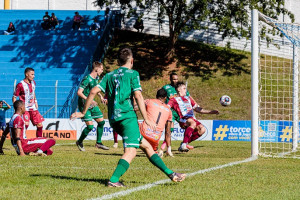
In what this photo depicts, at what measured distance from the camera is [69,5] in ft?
136

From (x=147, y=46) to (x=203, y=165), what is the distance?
1103 inches

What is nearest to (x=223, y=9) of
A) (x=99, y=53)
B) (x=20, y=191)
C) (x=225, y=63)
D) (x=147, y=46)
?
(x=225, y=63)

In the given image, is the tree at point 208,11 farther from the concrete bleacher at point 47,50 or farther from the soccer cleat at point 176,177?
the soccer cleat at point 176,177

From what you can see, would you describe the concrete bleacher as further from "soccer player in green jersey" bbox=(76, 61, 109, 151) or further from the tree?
"soccer player in green jersey" bbox=(76, 61, 109, 151)

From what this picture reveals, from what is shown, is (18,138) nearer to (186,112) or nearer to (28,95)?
(28,95)

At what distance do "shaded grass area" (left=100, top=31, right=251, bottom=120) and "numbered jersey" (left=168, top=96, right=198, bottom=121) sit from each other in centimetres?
1591

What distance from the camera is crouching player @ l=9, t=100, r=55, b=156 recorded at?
10.6 metres

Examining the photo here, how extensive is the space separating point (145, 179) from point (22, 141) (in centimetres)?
458

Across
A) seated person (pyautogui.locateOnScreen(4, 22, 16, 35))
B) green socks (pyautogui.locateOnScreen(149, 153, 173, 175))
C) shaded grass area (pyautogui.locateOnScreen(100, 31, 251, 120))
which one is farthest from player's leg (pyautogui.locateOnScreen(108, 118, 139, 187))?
seated person (pyautogui.locateOnScreen(4, 22, 16, 35))

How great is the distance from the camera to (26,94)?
12.6m

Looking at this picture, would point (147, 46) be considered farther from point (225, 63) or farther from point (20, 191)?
point (20, 191)

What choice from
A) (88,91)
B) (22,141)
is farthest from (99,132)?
(22,141)

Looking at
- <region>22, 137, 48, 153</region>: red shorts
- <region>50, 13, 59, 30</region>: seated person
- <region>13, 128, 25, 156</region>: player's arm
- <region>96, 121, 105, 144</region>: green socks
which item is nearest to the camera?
<region>13, 128, 25, 156</region>: player's arm

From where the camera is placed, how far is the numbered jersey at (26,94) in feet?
41.3
